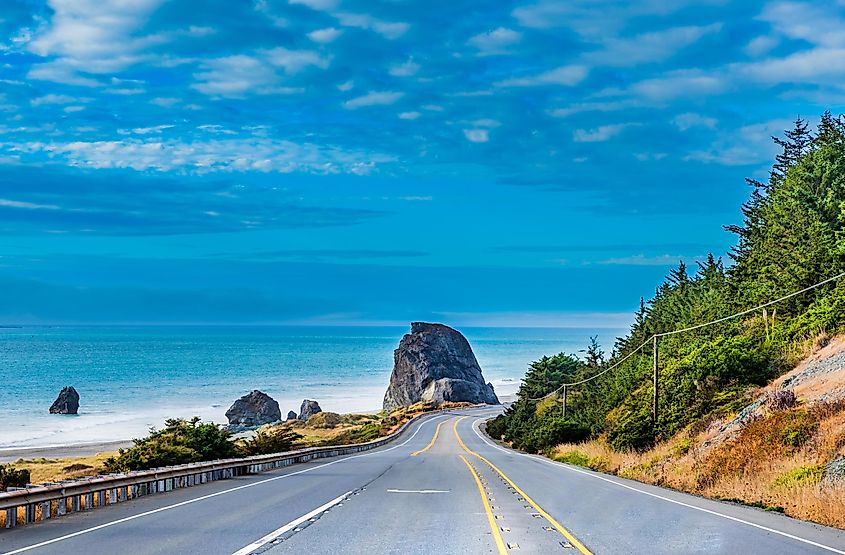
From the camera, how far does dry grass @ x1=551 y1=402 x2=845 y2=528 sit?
19056 millimetres

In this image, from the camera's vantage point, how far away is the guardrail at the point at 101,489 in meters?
16.0

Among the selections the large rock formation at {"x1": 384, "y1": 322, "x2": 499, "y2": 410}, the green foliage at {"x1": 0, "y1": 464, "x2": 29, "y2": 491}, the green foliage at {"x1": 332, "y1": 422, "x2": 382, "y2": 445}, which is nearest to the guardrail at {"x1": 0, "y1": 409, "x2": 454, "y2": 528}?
the green foliage at {"x1": 0, "y1": 464, "x2": 29, "y2": 491}

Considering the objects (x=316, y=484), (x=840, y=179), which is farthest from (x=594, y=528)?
(x=840, y=179)

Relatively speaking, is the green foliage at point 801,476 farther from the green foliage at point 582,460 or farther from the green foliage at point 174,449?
the green foliage at point 582,460

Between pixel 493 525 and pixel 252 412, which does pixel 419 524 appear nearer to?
pixel 493 525

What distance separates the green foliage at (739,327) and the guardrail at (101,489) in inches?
668

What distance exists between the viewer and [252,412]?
Result: 429 feet

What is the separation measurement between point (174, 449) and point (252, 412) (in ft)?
341

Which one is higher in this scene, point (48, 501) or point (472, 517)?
point (48, 501)

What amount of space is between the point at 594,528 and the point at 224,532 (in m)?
6.45

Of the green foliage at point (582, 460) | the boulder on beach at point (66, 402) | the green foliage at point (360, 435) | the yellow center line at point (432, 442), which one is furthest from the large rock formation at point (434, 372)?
the green foliage at point (582, 460)

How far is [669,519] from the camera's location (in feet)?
57.9

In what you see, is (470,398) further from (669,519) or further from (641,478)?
(669,519)

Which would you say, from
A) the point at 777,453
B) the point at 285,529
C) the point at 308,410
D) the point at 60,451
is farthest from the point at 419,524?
the point at 308,410
